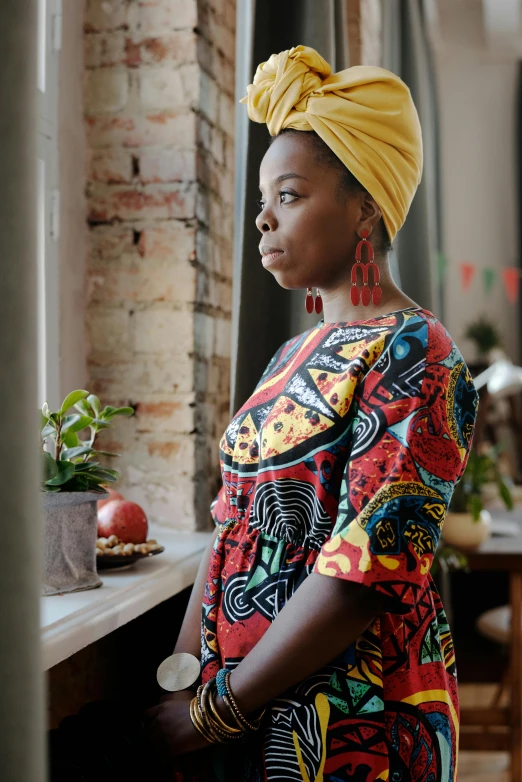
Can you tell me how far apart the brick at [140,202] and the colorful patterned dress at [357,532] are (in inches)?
26.7

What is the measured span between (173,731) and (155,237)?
102cm

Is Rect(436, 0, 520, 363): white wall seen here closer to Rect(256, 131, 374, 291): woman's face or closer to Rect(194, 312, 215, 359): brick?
Rect(194, 312, 215, 359): brick

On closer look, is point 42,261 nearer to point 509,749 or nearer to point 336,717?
point 336,717

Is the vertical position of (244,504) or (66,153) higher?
(66,153)

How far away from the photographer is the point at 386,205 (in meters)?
1.03

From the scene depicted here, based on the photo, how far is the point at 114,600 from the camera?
3.83 feet

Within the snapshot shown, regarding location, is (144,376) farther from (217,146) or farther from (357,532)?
Result: (357,532)

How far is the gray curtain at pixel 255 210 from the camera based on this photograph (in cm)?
155

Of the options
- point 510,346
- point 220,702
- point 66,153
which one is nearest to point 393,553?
point 220,702

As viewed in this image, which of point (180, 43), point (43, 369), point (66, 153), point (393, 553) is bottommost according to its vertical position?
point (393, 553)

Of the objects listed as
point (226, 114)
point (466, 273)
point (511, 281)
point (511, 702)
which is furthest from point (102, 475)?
point (511, 281)

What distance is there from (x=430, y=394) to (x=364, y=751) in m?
0.44

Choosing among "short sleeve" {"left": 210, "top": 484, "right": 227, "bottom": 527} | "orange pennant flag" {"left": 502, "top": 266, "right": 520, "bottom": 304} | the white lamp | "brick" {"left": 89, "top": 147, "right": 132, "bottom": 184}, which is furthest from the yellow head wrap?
"orange pennant flag" {"left": 502, "top": 266, "right": 520, "bottom": 304}

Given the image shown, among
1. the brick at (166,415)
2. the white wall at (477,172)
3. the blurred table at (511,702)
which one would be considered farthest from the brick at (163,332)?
the white wall at (477,172)
